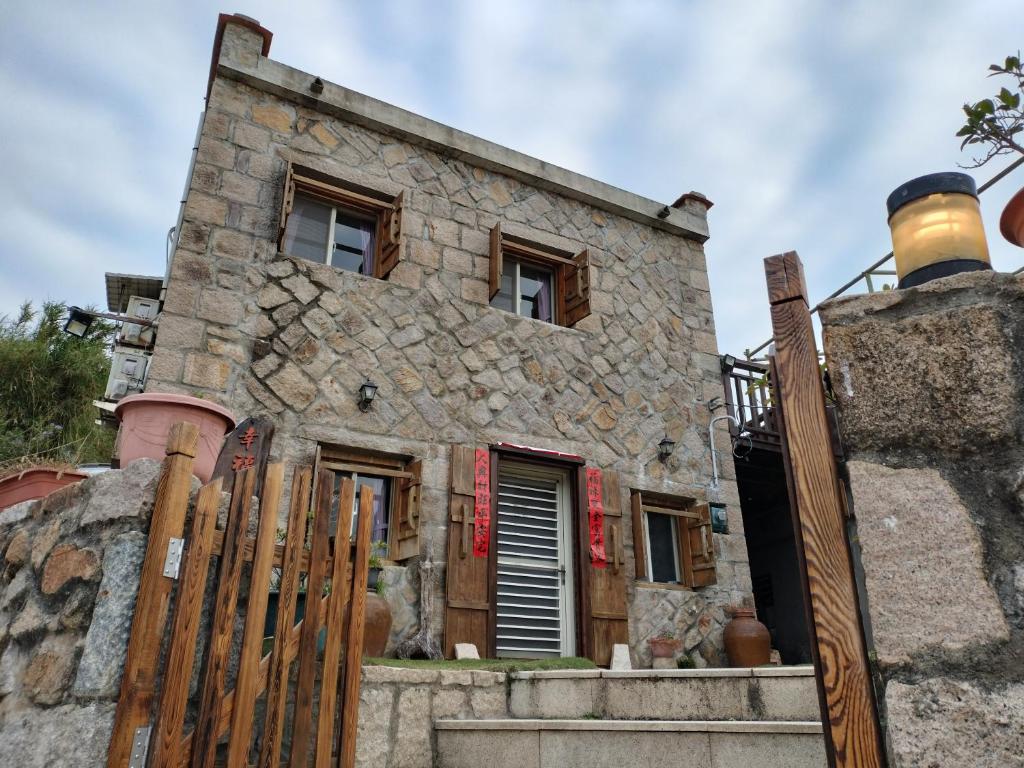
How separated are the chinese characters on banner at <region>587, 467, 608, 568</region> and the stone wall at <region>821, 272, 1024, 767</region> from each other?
188 inches

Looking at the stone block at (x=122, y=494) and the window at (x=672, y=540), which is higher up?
the window at (x=672, y=540)

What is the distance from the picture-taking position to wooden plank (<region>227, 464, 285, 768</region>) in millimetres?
2049

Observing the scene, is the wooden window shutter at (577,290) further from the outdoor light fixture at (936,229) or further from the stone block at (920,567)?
the stone block at (920,567)

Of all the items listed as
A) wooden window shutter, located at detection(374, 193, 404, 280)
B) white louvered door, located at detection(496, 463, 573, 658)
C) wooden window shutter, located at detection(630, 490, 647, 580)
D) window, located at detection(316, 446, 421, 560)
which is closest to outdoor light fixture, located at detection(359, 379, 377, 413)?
window, located at detection(316, 446, 421, 560)

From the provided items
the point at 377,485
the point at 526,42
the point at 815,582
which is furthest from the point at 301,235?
the point at 815,582

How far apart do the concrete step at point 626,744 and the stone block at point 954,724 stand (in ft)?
5.71

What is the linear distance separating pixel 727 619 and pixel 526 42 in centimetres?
559

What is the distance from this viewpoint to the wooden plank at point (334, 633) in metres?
2.31

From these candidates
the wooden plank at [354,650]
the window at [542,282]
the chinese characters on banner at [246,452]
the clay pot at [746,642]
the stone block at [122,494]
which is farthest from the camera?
the window at [542,282]

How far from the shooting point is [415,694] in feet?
11.6

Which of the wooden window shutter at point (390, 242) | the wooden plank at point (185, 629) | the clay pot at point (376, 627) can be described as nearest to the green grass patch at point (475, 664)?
the clay pot at point (376, 627)

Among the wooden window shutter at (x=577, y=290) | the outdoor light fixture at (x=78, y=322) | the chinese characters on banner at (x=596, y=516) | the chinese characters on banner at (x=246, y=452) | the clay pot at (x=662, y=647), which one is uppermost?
the wooden window shutter at (x=577, y=290)

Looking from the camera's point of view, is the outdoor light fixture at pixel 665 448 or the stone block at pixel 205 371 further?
the outdoor light fixture at pixel 665 448

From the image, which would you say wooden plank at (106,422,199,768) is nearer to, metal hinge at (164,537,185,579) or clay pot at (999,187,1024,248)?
metal hinge at (164,537,185,579)
